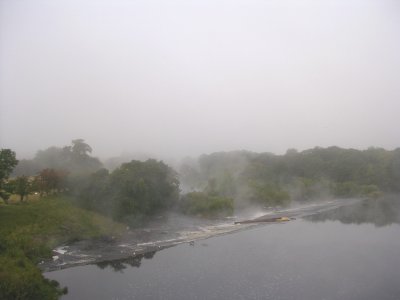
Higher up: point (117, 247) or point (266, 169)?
point (266, 169)

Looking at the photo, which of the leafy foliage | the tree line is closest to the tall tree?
the tree line

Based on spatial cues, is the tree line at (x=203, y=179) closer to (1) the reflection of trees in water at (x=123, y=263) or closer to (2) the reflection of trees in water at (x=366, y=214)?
(2) the reflection of trees in water at (x=366, y=214)

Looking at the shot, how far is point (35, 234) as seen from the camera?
4453cm

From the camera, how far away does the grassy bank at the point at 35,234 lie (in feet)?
93.7

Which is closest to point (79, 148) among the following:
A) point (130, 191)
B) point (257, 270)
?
point (130, 191)

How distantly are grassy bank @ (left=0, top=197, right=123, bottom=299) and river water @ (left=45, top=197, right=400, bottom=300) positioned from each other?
4.01 metres

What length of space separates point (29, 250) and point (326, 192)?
8291 centimetres

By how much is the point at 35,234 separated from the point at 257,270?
27087mm

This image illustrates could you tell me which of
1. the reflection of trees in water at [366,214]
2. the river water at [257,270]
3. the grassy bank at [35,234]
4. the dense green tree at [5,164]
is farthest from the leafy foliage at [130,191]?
the reflection of trees in water at [366,214]

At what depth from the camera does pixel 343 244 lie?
5097 centimetres

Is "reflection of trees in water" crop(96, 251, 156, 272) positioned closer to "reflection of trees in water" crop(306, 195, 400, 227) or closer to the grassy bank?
the grassy bank

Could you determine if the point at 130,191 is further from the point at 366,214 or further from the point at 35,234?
the point at 366,214

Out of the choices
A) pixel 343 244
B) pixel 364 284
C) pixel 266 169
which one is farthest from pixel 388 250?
pixel 266 169

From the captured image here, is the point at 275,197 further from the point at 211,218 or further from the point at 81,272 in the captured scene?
the point at 81,272
